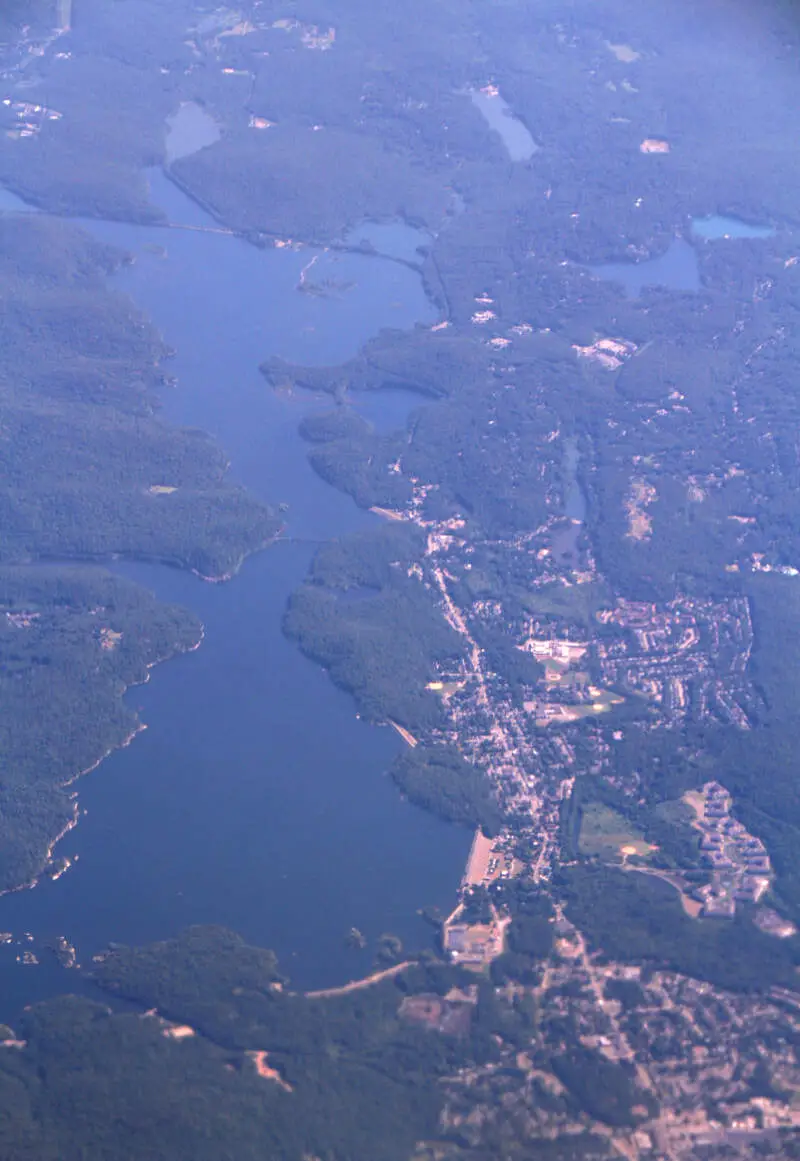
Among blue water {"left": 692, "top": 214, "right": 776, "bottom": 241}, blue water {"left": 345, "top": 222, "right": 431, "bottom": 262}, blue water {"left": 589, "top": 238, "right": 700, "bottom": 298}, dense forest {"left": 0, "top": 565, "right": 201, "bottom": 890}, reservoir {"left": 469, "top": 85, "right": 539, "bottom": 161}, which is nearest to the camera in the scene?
dense forest {"left": 0, "top": 565, "right": 201, "bottom": 890}

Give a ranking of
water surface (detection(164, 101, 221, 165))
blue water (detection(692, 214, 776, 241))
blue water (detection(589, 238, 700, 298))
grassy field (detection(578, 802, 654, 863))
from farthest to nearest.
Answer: water surface (detection(164, 101, 221, 165)) < blue water (detection(692, 214, 776, 241)) < blue water (detection(589, 238, 700, 298)) < grassy field (detection(578, 802, 654, 863))

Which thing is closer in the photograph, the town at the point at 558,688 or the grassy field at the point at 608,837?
the town at the point at 558,688

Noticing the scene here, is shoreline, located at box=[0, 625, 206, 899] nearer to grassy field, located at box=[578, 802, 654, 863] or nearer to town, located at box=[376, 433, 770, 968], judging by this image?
town, located at box=[376, 433, 770, 968]

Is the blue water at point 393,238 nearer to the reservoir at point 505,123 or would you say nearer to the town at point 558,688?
the reservoir at point 505,123

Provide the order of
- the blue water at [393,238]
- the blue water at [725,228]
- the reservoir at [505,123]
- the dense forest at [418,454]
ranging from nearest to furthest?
1. the dense forest at [418,454]
2. the blue water at [393,238]
3. the blue water at [725,228]
4. the reservoir at [505,123]

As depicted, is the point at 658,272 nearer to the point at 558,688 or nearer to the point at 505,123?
the point at 505,123

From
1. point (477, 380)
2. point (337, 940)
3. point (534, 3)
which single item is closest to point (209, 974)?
point (337, 940)

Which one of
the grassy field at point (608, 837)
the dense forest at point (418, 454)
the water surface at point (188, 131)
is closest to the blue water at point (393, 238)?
the dense forest at point (418, 454)

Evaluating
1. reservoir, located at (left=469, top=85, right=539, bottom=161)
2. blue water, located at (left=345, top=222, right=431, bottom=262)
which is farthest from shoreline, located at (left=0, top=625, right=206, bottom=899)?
reservoir, located at (left=469, top=85, right=539, bottom=161)

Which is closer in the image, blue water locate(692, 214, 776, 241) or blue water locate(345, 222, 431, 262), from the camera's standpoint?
blue water locate(345, 222, 431, 262)
